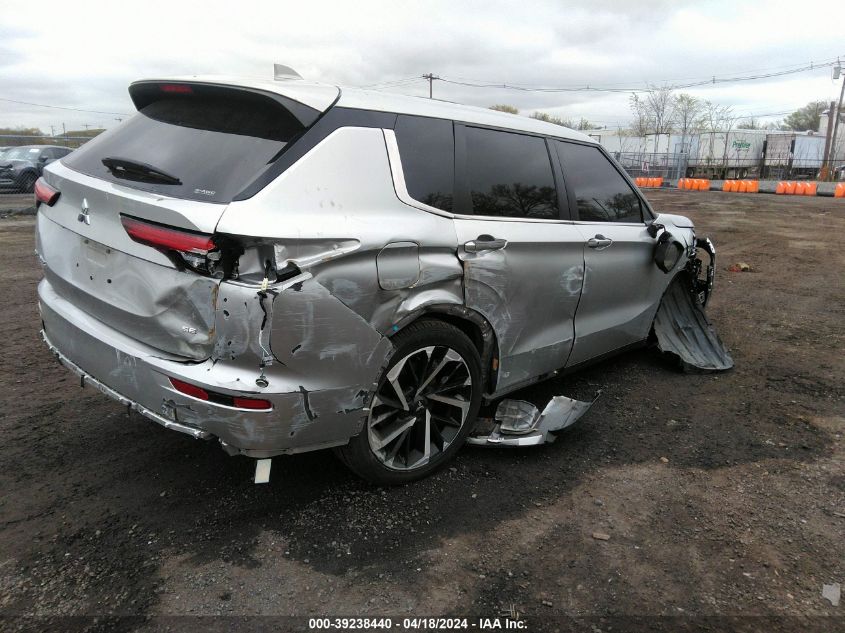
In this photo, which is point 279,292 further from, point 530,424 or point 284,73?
point 530,424

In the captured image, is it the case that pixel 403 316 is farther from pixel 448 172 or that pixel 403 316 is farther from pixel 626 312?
pixel 626 312

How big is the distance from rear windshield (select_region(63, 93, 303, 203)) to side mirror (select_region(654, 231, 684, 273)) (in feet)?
9.66

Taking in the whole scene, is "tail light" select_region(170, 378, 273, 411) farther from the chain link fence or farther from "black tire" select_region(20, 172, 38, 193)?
the chain link fence

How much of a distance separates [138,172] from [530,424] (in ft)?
7.82

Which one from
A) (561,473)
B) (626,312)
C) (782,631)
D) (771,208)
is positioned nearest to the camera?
(782,631)

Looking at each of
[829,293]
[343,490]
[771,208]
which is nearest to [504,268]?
[343,490]

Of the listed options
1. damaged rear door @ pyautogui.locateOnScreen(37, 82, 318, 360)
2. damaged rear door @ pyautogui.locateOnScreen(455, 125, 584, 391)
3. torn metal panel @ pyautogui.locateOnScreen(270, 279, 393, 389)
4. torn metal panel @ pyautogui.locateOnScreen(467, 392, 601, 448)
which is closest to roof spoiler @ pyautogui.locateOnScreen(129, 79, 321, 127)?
damaged rear door @ pyautogui.locateOnScreen(37, 82, 318, 360)

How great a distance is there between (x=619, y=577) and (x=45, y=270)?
3.05 m

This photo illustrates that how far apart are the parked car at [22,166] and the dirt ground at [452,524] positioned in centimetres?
1595

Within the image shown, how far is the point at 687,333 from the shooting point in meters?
5.06

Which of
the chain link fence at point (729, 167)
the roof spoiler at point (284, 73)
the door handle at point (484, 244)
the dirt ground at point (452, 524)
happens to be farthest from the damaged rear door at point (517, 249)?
the chain link fence at point (729, 167)

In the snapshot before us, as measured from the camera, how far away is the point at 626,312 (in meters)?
4.32

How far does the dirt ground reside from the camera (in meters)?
2.29

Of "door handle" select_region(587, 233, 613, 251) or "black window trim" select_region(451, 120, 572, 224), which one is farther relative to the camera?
"door handle" select_region(587, 233, 613, 251)
